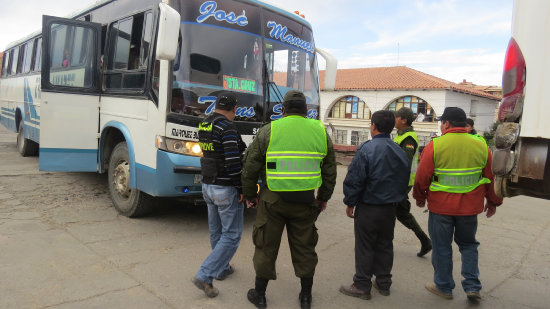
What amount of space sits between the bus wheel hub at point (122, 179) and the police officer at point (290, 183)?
2.80m

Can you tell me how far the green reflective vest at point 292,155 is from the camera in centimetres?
301

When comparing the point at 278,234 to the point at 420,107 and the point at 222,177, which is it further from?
the point at 420,107

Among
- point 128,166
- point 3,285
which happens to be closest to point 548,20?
point 3,285

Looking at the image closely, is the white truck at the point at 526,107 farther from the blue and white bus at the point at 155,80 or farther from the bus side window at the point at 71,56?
the bus side window at the point at 71,56

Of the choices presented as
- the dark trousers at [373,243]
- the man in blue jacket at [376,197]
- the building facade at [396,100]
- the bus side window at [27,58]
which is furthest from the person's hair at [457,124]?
the building facade at [396,100]

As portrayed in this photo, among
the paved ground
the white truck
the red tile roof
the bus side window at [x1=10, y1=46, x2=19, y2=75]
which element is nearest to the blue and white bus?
the paved ground

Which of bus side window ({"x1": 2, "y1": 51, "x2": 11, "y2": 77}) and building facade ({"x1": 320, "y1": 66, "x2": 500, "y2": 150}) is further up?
building facade ({"x1": 320, "y1": 66, "x2": 500, "y2": 150})

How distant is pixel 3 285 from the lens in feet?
10.8

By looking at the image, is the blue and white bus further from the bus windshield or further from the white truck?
the white truck

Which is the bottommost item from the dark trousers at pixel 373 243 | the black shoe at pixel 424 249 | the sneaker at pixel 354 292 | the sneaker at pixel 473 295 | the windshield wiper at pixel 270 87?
the sneaker at pixel 354 292

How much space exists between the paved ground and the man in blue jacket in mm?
228

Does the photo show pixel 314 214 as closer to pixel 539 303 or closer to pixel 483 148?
pixel 483 148

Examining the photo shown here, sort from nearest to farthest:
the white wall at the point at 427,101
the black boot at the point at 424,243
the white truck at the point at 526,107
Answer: the white truck at the point at 526,107 < the black boot at the point at 424,243 < the white wall at the point at 427,101

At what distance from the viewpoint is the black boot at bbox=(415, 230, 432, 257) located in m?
4.50
